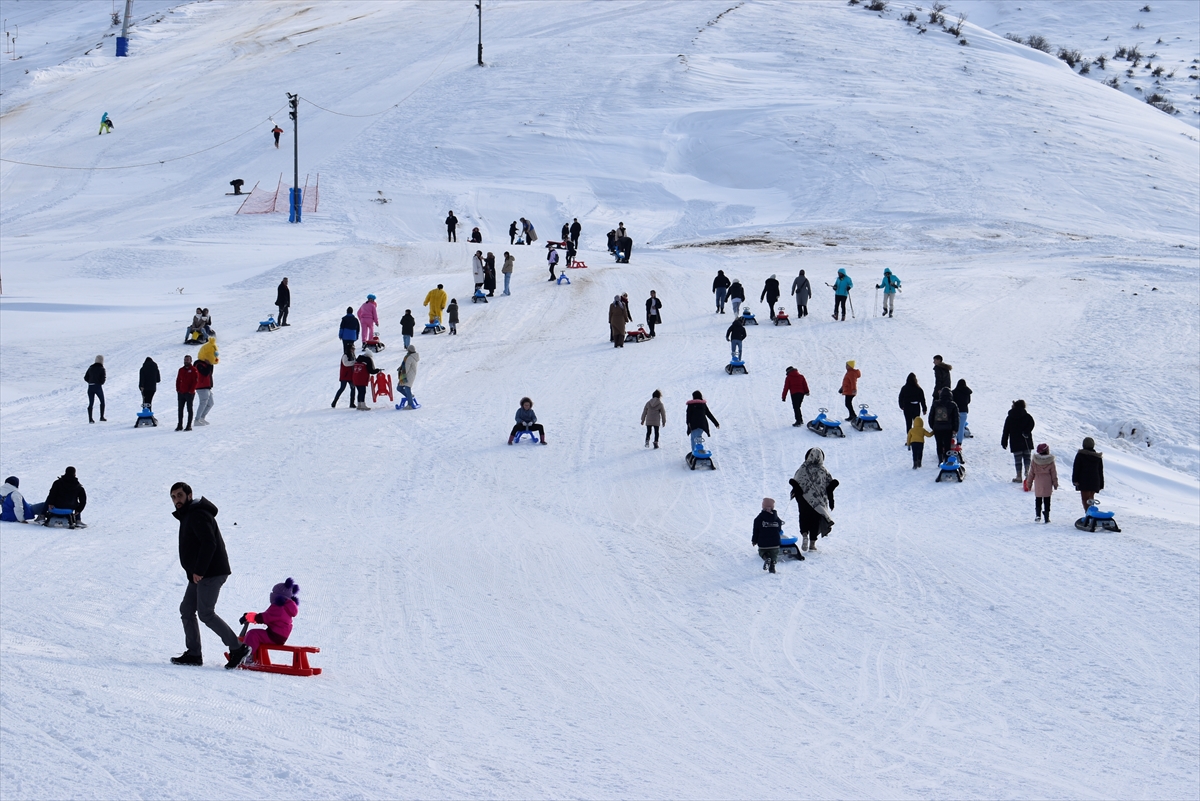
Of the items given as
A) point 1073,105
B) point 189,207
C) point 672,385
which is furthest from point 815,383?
point 1073,105

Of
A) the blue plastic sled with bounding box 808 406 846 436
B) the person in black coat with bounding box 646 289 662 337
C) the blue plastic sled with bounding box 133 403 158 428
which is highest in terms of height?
the person in black coat with bounding box 646 289 662 337

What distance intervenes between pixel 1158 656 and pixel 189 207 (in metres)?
40.8

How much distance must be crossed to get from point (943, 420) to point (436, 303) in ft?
43.9

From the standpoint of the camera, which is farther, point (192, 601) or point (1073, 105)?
point (1073, 105)

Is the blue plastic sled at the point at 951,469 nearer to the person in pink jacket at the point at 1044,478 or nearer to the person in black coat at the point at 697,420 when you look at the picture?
the person in pink jacket at the point at 1044,478

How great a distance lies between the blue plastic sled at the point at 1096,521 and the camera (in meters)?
15.5

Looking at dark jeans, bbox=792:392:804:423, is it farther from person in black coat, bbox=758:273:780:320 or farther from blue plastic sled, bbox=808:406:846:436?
A: person in black coat, bbox=758:273:780:320

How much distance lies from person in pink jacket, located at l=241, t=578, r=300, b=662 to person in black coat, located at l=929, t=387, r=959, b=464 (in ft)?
39.2

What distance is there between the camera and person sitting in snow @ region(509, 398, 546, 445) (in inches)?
775

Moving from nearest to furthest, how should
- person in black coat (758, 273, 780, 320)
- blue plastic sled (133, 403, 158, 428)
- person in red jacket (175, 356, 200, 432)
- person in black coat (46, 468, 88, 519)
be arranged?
person in black coat (46, 468, 88, 519) → person in red jacket (175, 356, 200, 432) → blue plastic sled (133, 403, 158, 428) → person in black coat (758, 273, 780, 320)

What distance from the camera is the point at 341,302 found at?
30.6 meters

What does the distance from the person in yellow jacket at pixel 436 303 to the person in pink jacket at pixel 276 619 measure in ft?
61.9

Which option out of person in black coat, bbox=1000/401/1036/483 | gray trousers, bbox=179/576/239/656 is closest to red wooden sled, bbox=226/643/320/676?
gray trousers, bbox=179/576/239/656

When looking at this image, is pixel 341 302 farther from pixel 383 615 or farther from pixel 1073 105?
pixel 1073 105
